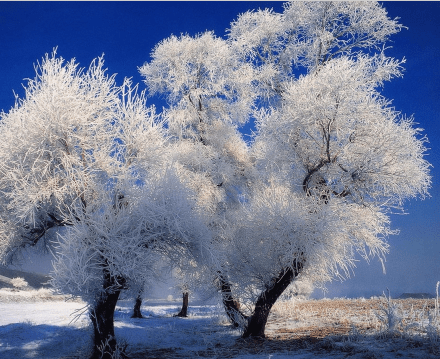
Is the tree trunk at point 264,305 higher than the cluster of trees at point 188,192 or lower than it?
lower

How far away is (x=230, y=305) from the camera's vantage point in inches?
483

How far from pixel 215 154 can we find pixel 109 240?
7.04 m

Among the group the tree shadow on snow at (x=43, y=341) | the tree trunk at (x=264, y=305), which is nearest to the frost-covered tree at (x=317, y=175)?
the tree trunk at (x=264, y=305)

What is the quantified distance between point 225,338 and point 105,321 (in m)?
3.91

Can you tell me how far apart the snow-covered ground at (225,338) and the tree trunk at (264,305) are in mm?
387

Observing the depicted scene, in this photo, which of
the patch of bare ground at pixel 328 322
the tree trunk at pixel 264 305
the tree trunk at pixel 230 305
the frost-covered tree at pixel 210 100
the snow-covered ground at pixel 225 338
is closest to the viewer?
the snow-covered ground at pixel 225 338

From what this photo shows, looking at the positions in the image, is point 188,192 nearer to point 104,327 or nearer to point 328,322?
point 104,327

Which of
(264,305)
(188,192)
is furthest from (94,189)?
(264,305)

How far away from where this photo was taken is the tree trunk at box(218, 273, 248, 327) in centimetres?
1095

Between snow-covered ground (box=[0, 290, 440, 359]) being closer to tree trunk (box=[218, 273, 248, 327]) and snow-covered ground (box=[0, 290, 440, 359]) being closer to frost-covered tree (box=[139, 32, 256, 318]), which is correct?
tree trunk (box=[218, 273, 248, 327])

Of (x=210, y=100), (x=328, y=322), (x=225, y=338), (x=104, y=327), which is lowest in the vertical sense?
(x=225, y=338)

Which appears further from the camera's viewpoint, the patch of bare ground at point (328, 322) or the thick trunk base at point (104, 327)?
the patch of bare ground at point (328, 322)

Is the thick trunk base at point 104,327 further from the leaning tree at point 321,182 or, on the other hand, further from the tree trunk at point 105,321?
the leaning tree at point 321,182

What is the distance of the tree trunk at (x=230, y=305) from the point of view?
431 inches
